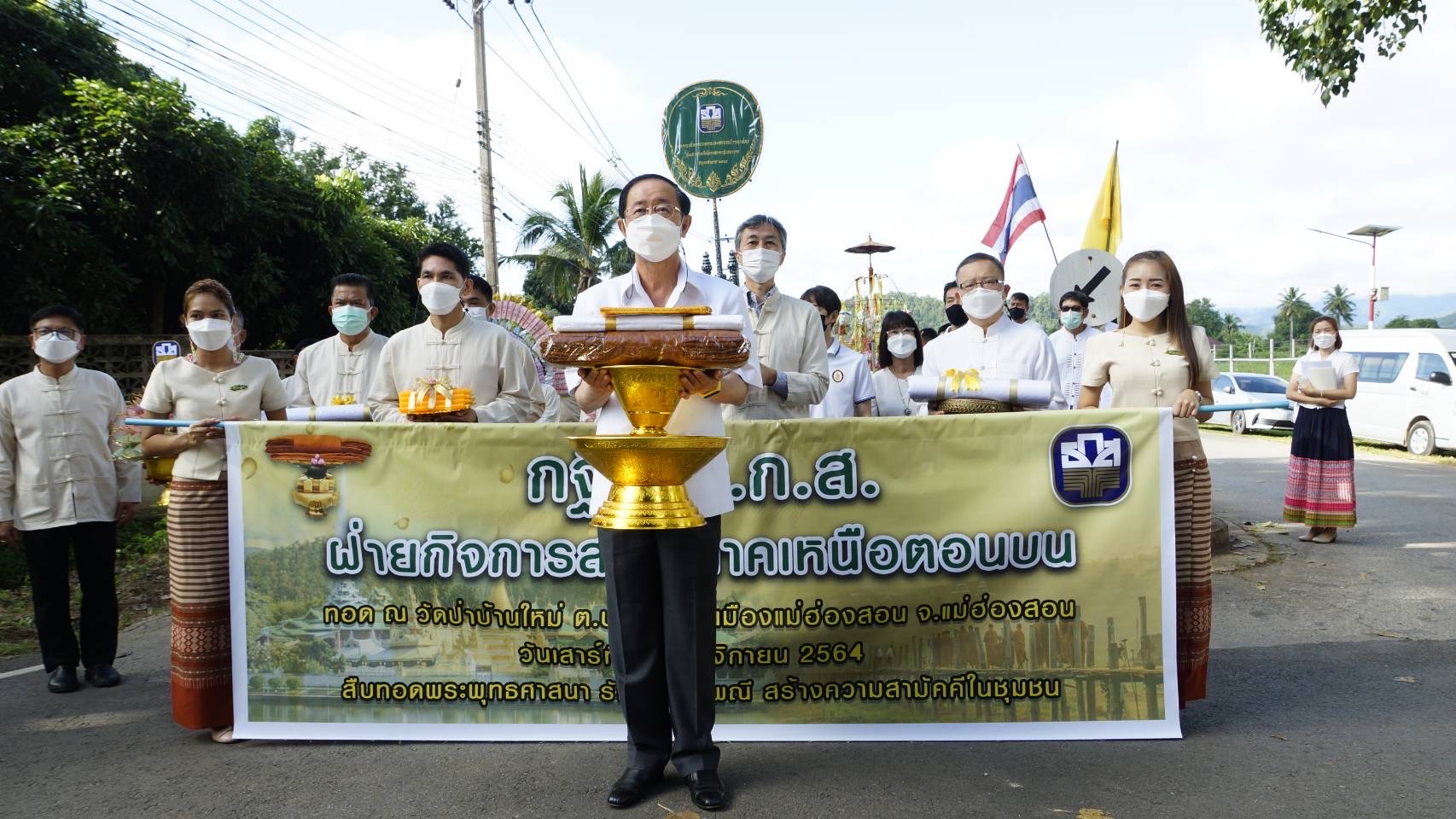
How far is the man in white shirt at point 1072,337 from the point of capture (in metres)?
7.95

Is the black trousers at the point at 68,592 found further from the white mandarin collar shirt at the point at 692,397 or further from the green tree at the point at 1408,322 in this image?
the green tree at the point at 1408,322

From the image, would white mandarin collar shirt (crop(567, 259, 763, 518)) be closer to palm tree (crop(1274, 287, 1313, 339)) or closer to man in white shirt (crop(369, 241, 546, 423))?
man in white shirt (crop(369, 241, 546, 423))

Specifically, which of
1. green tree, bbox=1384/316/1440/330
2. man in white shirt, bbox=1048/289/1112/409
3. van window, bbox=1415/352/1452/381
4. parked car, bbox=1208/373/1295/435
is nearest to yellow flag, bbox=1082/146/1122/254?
man in white shirt, bbox=1048/289/1112/409

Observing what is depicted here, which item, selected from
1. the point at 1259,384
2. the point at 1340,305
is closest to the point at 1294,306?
the point at 1340,305

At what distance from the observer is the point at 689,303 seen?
3336 millimetres

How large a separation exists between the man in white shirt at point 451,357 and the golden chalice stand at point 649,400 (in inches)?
61.6

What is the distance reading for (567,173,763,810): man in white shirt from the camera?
3154 millimetres

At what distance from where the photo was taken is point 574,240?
31609 mm

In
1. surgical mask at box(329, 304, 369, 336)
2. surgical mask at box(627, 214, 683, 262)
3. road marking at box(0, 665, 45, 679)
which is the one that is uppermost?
surgical mask at box(627, 214, 683, 262)

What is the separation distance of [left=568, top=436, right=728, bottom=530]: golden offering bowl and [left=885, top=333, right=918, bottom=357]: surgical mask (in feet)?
11.6

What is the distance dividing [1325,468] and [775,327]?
578cm

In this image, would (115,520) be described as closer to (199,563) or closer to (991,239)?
(199,563)

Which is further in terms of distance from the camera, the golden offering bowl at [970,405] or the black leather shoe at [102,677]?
the black leather shoe at [102,677]

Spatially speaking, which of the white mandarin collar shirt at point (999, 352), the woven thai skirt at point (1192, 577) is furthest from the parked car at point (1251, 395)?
the woven thai skirt at point (1192, 577)
